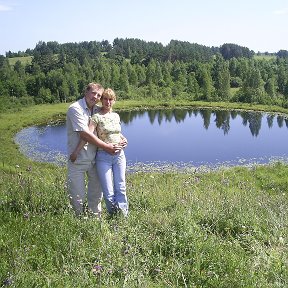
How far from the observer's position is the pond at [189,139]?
40.0 meters

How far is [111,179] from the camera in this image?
6.50 meters

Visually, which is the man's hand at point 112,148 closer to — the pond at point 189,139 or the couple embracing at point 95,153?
the couple embracing at point 95,153

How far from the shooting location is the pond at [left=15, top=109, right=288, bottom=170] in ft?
131

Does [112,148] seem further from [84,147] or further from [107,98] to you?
[107,98]

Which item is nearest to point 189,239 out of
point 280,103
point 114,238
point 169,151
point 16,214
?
point 114,238

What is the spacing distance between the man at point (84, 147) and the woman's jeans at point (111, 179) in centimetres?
15

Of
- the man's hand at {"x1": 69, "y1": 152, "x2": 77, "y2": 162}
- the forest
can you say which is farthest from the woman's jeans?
the forest

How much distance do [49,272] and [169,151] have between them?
4146 cm

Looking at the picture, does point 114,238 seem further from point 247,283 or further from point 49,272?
point 247,283

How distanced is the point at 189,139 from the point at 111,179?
47796 millimetres

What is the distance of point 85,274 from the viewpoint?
3.71 meters

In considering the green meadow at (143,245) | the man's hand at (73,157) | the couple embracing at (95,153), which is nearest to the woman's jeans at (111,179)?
the couple embracing at (95,153)

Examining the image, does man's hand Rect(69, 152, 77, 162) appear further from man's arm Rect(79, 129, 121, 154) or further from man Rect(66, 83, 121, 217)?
man's arm Rect(79, 129, 121, 154)

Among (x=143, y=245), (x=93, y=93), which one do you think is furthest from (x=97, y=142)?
(x=143, y=245)
